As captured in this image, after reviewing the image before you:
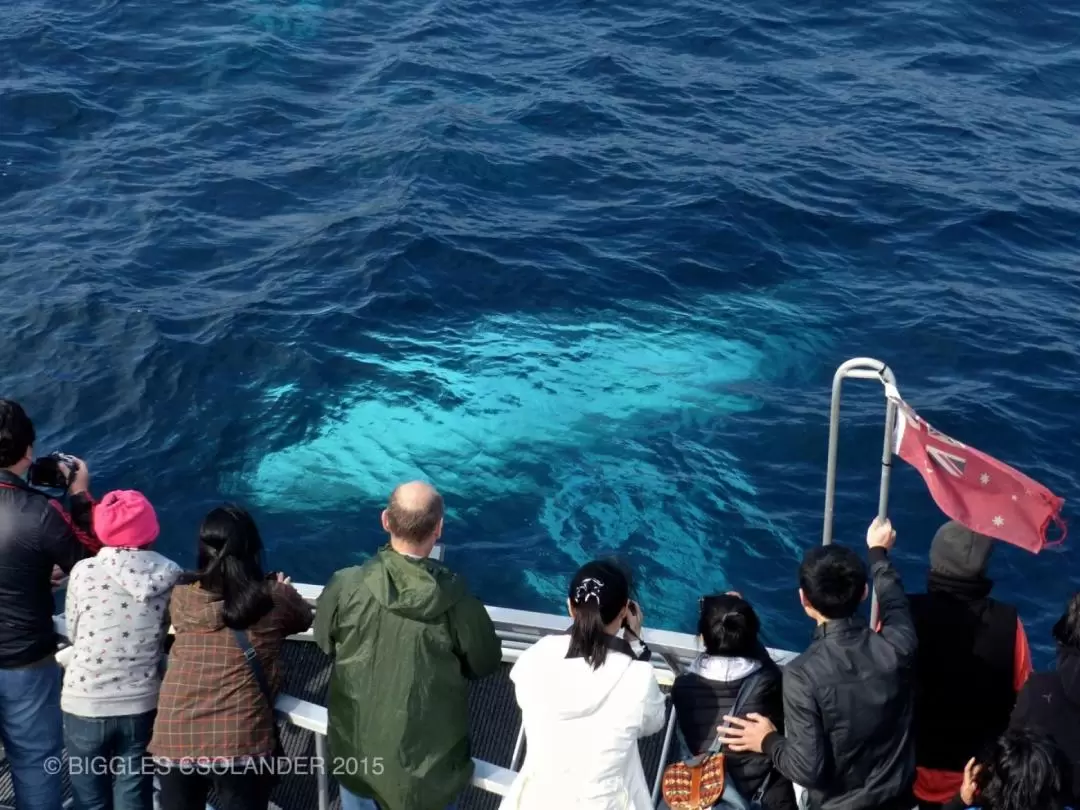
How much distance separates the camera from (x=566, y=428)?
54.0 ft

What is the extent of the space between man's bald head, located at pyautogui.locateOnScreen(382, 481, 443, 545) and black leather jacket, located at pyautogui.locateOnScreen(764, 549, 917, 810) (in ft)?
6.25

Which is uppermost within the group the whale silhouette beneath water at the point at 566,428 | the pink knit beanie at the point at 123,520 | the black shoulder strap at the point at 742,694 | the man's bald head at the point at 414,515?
the man's bald head at the point at 414,515

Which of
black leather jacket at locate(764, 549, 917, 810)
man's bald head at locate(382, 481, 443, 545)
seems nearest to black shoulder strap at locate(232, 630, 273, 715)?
man's bald head at locate(382, 481, 443, 545)

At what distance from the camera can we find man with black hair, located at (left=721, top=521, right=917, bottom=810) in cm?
607

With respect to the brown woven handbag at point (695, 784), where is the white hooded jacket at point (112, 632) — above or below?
above

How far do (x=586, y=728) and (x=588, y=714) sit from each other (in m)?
0.07

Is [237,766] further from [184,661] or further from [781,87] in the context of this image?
[781,87]

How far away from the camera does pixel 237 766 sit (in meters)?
6.61

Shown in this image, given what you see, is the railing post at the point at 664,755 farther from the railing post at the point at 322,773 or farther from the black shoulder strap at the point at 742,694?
the railing post at the point at 322,773

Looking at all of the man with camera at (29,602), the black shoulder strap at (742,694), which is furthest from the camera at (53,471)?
the black shoulder strap at (742,694)

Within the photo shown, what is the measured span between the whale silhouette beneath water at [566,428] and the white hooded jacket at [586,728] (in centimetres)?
783

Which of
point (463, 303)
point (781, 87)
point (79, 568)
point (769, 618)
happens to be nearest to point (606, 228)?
point (463, 303)

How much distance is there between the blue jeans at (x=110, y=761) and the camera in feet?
22.3

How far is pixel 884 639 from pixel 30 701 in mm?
4704
